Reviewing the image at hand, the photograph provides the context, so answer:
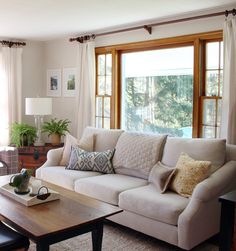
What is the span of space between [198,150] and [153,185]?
1.87ft

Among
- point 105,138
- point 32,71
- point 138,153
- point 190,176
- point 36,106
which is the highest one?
point 32,71

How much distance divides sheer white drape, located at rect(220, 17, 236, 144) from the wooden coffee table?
1.69 meters

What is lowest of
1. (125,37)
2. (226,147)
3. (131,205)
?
(131,205)

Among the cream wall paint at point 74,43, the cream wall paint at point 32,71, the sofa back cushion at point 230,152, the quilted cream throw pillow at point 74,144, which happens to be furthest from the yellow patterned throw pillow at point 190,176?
the cream wall paint at point 32,71

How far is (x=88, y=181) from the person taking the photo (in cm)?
374

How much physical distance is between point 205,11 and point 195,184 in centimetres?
201

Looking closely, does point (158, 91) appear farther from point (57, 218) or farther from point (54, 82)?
point (57, 218)

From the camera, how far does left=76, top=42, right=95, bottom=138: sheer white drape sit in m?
5.27

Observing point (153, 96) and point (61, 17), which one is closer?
point (61, 17)

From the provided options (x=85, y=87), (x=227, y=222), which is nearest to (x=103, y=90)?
(x=85, y=87)

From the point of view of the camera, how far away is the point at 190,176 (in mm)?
3172

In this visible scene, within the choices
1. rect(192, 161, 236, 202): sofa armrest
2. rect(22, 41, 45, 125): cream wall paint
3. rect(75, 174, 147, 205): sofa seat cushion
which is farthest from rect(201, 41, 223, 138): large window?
rect(22, 41, 45, 125): cream wall paint

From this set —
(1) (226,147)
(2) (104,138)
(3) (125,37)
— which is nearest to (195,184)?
(1) (226,147)

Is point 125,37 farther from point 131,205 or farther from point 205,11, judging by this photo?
point 131,205
